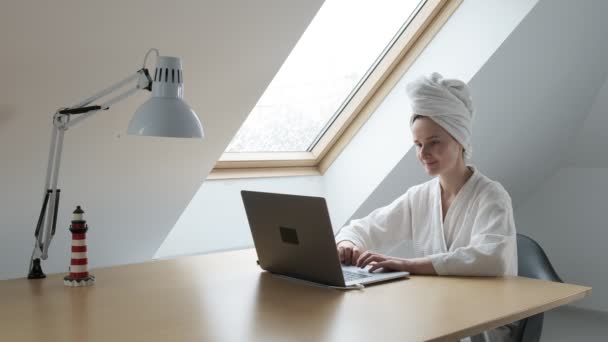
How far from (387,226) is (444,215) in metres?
0.22

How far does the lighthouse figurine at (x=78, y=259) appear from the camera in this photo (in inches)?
78.5

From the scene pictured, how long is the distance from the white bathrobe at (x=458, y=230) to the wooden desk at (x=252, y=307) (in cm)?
6

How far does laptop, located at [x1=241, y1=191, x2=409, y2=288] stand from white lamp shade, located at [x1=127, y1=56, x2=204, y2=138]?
32cm

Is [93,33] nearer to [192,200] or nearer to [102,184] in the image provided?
[102,184]

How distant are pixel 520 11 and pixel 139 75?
5.36ft

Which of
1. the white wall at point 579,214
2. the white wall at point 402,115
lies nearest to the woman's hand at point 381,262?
the white wall at point 402,115

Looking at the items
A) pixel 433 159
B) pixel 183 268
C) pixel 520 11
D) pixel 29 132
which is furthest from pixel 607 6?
pixel 29 132

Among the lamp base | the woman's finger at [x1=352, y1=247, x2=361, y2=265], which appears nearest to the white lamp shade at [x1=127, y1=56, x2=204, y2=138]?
the lamp base

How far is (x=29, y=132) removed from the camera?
2.10 m

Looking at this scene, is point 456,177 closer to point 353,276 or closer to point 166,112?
point 353,276

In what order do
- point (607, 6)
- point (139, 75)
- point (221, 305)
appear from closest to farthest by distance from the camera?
1. point (221, 305)
2. point (139, 75)
3. point (607, 6)

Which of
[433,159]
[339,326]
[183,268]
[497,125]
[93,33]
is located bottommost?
[339,326]

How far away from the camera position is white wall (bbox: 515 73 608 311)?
415 cm

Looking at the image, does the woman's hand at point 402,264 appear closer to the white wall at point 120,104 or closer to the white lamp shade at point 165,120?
the white lamp shade at point 165,120
